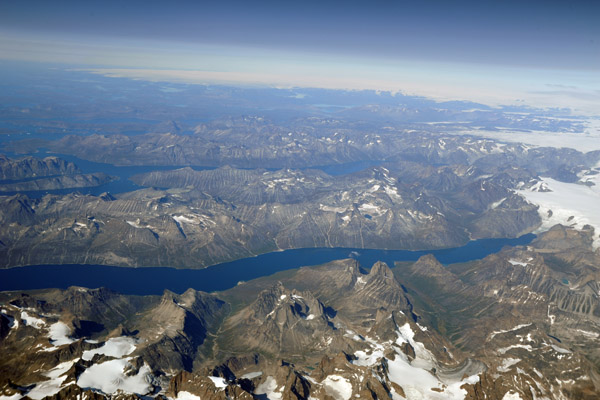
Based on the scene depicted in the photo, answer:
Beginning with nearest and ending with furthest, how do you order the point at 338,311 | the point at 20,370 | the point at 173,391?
the point at 173,391 → the point at 20,370 → the point at 338,311

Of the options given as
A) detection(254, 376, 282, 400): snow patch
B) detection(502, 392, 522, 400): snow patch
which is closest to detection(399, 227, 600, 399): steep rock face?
detection(502, 392, 522, 400): snow patch

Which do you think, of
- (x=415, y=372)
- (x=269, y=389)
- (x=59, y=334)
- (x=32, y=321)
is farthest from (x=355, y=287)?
(x=32, y=321)

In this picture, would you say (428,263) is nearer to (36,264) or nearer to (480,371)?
(480,371)

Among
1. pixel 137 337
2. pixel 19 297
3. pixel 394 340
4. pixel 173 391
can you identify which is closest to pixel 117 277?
pixel 19 297

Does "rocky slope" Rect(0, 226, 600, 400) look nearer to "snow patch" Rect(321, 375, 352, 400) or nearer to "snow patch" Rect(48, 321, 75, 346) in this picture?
"snow patch" Rect(321, 375, 352, 400)

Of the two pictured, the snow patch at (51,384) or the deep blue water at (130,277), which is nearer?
the snow patch at (51,384)

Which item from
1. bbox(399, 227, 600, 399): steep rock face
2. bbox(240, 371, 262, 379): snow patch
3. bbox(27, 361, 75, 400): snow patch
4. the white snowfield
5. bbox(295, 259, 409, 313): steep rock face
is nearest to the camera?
bbox(27, 361, 75, 400): snow patch

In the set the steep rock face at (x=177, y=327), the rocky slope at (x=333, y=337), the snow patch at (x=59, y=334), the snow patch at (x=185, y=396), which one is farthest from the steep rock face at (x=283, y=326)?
the snow patch at (x=59, y=334)

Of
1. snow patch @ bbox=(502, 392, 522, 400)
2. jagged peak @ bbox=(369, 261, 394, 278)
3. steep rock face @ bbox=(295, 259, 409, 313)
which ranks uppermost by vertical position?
snow patch @ bbox=(502, 392, 522, 400)

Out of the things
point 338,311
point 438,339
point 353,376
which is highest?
point 353,376

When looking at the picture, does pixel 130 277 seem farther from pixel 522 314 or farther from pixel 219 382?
pixel 522 314

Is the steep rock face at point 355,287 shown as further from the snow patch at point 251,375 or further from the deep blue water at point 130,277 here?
the snow patch at point 251,375
